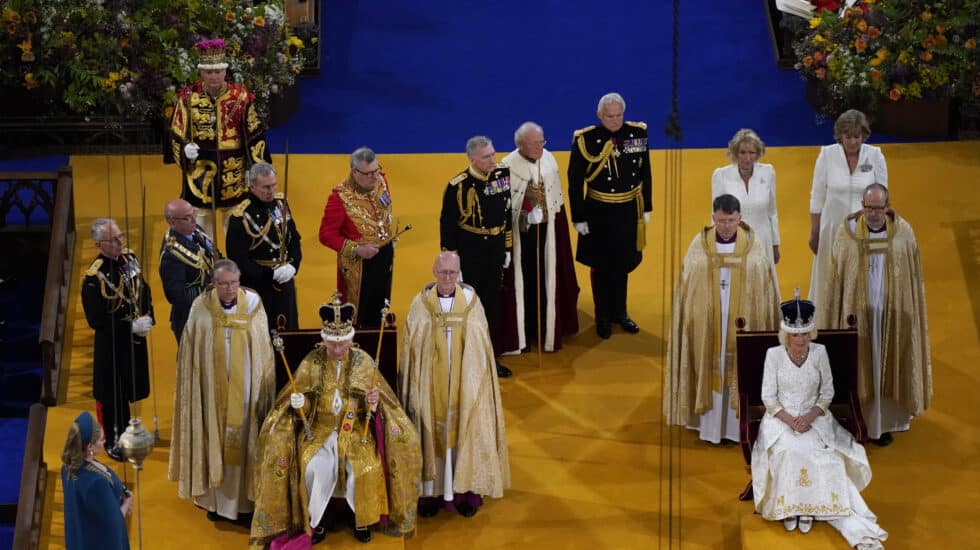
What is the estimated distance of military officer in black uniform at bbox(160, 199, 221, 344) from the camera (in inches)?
435

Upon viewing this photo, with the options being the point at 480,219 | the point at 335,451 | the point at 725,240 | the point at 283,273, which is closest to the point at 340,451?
the point at 335,451

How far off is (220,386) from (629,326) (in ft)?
11.5

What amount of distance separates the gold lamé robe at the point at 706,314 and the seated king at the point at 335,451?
1897 millimetres

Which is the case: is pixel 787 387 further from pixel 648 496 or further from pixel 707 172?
pixel 707 172

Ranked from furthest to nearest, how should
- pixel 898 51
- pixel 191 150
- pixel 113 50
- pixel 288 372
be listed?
1. pixel 898 51
2. pixel 113 50
3. pixel 191 150
4. pixel 288 372

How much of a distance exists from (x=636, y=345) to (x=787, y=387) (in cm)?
246

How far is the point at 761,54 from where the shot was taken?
16.7m

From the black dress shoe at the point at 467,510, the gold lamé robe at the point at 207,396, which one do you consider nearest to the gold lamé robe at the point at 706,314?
the black dress shoe at the point at 467,510

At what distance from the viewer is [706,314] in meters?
11.1

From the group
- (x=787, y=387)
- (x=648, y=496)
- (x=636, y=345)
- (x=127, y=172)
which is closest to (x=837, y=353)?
(x=787, y=387)

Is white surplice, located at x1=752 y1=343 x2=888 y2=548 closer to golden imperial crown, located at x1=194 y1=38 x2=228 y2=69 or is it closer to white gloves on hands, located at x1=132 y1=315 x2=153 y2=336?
white gloves on hands, located at x1=132 y1=315 x2=153 y2=336

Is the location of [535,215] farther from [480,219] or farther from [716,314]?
[716,314]

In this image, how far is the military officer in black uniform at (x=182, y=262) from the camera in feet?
36.2

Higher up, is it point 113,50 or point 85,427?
point 113,50
